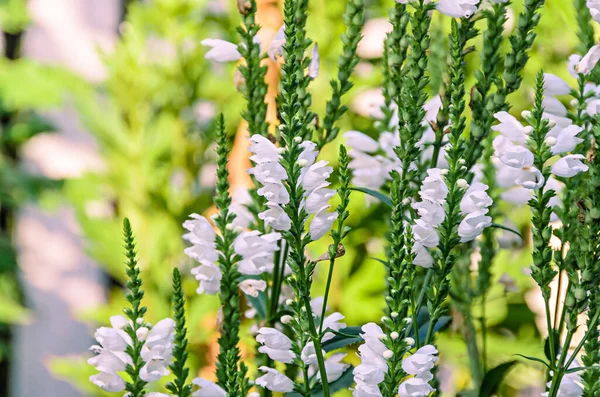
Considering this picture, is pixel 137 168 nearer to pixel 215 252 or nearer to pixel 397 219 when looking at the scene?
pixel 215 252

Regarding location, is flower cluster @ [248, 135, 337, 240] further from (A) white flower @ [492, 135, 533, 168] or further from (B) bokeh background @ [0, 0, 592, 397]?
(B) bokeh background @ [0, 0, 592, 397]

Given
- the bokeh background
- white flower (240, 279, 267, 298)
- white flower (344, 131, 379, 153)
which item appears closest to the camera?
white flower (240, 279, 267, 298)

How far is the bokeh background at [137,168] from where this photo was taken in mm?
1117

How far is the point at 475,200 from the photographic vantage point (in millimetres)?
342

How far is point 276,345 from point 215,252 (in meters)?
0.07

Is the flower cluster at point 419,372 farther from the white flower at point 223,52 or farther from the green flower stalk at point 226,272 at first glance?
the white flower at point 223,52

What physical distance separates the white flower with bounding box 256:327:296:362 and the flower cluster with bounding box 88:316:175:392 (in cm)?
5

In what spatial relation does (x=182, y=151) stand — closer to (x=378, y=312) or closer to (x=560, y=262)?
(x=378, y=312)

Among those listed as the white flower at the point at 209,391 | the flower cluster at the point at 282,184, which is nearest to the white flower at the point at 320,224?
the flower cluster at the point at 282,184

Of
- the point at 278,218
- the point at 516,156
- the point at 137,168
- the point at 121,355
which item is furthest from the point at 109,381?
the point at 137,168

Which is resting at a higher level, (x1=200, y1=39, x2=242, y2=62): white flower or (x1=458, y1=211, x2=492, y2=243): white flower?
(x1=200, y1=39, x2=242, y2=62): white flower

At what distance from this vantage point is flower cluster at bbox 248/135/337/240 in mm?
326

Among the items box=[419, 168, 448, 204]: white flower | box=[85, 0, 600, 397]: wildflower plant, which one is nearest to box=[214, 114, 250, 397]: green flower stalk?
box=[85, 0, 600, 397]: wildflower plant

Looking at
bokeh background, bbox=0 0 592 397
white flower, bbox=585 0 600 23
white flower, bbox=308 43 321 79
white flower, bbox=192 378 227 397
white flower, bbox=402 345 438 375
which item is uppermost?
bokeh background, bbox=0 0 592 397
